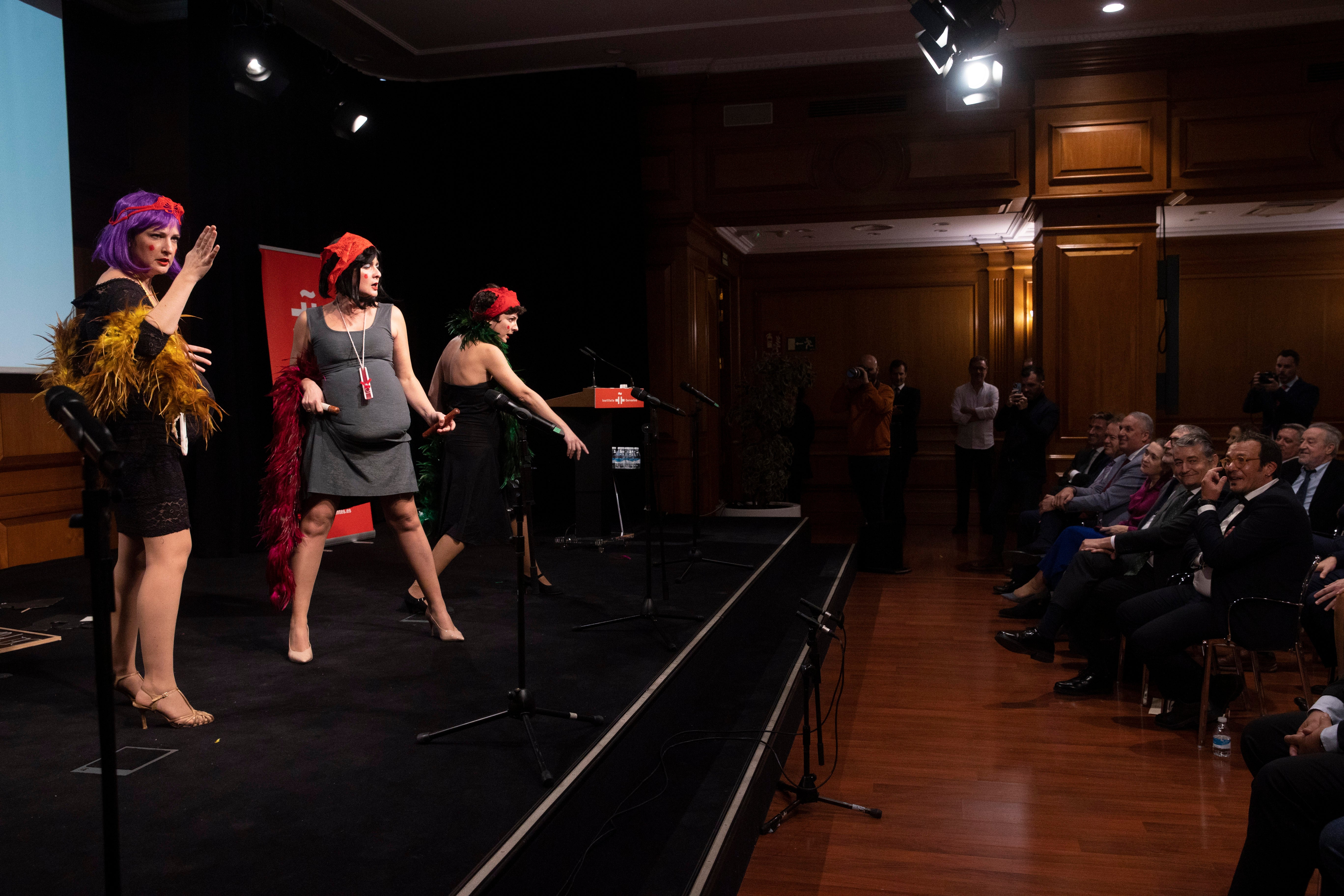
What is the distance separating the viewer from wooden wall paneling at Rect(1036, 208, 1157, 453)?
678 cm

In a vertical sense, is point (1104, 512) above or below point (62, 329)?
below

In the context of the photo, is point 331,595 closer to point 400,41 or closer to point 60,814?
point 60,814

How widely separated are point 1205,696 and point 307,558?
3.31 meters

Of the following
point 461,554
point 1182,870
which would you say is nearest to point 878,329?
point 461,554

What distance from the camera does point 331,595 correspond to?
4.33 meters

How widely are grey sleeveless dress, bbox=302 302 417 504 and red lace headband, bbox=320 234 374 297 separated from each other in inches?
4.0

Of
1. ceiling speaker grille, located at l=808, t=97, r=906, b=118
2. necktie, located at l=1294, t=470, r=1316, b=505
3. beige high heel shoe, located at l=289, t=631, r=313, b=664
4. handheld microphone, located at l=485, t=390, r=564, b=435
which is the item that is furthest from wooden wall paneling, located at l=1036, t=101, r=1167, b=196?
beige high heel shoe, located at l=289, t=631, r=313, b=664

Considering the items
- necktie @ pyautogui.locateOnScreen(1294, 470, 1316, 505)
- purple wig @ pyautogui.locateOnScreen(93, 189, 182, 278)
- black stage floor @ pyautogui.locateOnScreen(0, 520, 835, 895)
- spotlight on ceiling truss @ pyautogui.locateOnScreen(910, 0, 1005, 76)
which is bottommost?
black stage floor @ pyautogui.locateOnScreen(0, 520, 835, 895)

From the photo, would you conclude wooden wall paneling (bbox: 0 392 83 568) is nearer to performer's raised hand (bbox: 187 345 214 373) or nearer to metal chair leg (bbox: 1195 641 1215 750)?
performer's raised hand (bbox: 187 345 214 373)

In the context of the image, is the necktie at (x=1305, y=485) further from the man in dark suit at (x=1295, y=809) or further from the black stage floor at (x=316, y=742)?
the black stage floor at (x=316, y=742)

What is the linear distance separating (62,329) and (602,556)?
11.1ft

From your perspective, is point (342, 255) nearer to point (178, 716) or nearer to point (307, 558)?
point (307, 558)

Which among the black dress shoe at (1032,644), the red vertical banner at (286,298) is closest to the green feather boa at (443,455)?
the red vertical banner at (286,298)

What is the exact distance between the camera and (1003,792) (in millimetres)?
3150
